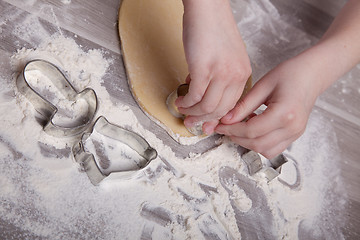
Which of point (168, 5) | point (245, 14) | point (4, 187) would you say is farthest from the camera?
point (245, 14)

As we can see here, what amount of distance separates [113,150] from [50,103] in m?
0.16

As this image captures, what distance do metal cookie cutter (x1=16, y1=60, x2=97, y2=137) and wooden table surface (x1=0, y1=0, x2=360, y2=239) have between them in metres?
0.06

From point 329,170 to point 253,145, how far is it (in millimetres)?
324

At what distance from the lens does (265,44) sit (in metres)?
1.09

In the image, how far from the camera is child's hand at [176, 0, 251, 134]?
2.28 ft

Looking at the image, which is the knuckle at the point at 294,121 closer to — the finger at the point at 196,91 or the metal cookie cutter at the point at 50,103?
the finger at the point at 196,91

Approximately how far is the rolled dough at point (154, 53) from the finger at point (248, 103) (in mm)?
110

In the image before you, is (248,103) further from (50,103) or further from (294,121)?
(50,103)

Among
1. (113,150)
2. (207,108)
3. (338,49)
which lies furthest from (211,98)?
(338,49)

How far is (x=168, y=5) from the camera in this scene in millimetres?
961

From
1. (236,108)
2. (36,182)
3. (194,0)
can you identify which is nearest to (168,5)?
(194,0)

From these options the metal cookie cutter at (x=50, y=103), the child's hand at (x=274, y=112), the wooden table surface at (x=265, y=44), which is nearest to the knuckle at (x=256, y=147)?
the child's hand at (x=274, y=112)

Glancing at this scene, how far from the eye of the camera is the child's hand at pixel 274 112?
797mm

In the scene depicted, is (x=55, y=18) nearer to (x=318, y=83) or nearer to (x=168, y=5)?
(x=168, y=5)
